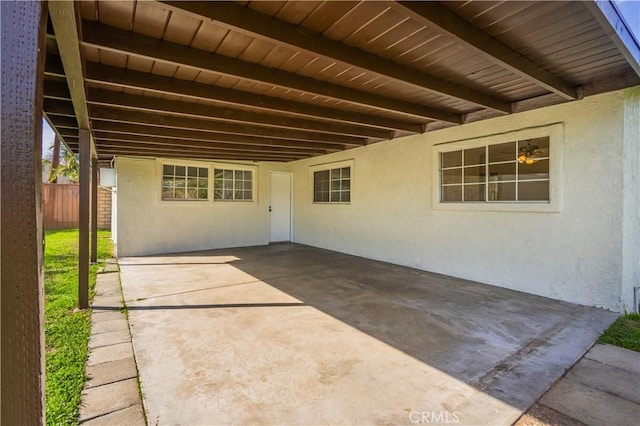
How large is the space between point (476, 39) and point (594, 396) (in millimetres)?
2621

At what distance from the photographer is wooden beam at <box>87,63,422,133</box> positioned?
3018 millimetres

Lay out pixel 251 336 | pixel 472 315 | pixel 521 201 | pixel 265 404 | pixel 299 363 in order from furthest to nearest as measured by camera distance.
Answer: pixel 521 201, pixel 472 315, pixel 251 336, pixel 299 363, pixel 265 404

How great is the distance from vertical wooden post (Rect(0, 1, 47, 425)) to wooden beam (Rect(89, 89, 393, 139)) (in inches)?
135

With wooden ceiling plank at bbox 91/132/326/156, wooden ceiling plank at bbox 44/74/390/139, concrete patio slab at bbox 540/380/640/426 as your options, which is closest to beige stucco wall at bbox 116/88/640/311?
wooden ceiling plank at bbox 44/74/390/139

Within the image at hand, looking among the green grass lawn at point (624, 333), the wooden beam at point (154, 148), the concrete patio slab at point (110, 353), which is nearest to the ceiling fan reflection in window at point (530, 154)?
the green grass lawn at point (624, 333)

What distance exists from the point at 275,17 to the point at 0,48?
1.95 meters

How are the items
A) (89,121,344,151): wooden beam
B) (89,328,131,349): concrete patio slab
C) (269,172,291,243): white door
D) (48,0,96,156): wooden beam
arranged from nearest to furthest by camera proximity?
(48,0,96,156): wooden beam → (89,328,131,349): concrete patio slab → (89,121,344,151): wooden beam → (269,172,291,243): white door

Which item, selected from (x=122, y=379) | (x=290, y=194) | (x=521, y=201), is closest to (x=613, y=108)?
(x=521, y=201)

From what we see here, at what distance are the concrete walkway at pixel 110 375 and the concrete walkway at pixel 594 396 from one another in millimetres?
2312

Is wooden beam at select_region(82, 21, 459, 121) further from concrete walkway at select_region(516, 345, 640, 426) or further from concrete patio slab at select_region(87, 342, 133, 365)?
concrete walkway at select_region(516, 345, 640, 426)

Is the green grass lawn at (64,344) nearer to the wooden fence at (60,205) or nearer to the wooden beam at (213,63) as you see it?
the wooden beam at (213,63)

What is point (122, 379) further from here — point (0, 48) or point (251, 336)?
point (0, 48)

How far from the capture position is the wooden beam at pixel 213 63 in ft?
7.82

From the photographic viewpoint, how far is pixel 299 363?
2473mm
